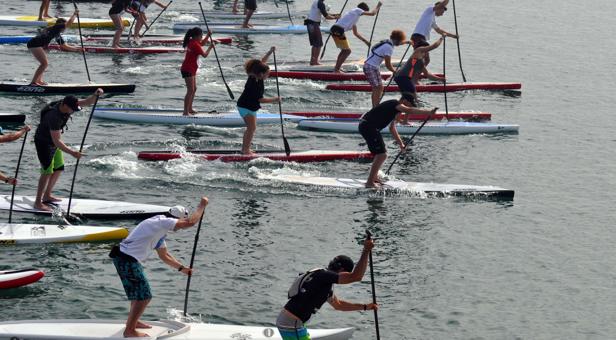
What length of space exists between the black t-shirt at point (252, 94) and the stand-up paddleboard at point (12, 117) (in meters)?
5.89

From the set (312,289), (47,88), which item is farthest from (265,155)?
(312,289)

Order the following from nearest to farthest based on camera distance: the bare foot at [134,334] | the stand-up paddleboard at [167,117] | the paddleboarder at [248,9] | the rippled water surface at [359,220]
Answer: the bare foot at [134,334], the rippled water surface at [359,220], the stand-up paddleboard at [167,117], the paddleboarder at [248,9]

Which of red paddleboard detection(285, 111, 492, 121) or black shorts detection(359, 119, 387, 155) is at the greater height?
black shorts detection(359, 119, 387, 155)

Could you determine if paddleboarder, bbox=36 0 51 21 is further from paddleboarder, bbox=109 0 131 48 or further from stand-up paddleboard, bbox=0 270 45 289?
stand-up paddleboard, bbox=0 270 45 289

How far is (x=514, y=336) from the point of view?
51.5ft

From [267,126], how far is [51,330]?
1346 centimetres

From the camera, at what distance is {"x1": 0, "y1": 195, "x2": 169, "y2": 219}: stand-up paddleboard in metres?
18.9

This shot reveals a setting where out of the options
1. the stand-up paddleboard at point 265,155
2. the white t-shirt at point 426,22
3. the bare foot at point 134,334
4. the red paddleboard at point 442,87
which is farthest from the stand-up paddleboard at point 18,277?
the red paddleboard at point 442,87

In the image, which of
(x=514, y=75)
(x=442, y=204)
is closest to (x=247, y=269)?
(x=442, y=204)

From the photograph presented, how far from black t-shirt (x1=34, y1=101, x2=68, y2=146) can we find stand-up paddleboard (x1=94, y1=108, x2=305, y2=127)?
7.96 m

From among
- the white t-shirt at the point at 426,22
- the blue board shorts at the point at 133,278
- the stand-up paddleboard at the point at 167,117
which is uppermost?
the white t-shirt at the point at 426,22

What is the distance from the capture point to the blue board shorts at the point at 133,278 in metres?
13.3

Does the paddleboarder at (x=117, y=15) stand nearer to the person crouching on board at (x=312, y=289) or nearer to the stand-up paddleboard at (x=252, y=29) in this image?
the stand-up paddleboard at (x=252, y=29)

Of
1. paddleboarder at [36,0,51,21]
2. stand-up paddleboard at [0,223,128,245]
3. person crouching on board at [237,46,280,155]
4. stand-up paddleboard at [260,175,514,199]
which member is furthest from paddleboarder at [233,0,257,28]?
stand-up paddleboard at [0,223,128,245]
